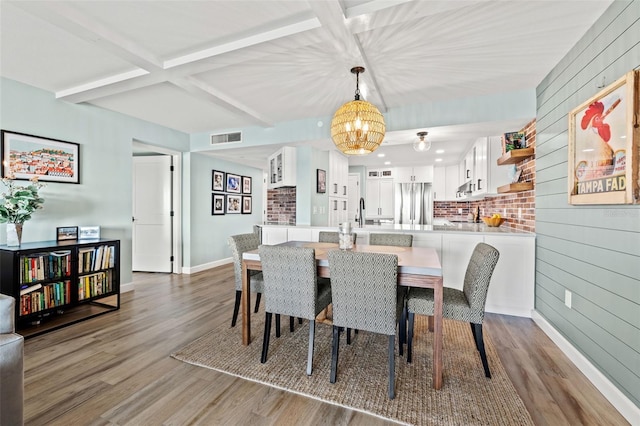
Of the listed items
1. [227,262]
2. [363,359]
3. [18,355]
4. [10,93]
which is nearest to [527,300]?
[363,359]

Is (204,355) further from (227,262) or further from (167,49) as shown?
(227,262)

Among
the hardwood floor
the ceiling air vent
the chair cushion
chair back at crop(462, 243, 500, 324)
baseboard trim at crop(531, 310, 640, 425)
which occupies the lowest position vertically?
the hardwood floor

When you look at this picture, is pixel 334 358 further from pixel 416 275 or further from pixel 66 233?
pixel 66 233

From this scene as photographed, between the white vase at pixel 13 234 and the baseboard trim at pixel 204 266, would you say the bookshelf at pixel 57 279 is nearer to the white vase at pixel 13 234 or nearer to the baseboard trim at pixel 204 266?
the white vase at pixel 13 234

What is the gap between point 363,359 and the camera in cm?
217

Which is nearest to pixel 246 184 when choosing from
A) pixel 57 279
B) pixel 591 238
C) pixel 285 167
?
pixel 285 167

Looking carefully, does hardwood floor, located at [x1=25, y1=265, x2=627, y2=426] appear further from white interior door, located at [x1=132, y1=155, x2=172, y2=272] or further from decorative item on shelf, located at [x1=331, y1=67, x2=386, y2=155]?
white interior door, located at [x1=132, y1=155, x2=172, y2=272]

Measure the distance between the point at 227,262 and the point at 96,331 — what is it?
3.17 m

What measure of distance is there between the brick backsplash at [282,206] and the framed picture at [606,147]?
3757 millimetres

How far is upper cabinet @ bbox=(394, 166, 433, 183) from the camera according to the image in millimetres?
6699

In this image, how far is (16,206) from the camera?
2.70 meters

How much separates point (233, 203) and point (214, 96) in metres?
3.18

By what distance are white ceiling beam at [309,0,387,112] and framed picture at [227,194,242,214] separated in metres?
4.05

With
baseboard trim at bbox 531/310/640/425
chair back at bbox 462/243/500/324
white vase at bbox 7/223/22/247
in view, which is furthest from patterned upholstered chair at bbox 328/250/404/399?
A: white vase at bbox 7/223/22/247
